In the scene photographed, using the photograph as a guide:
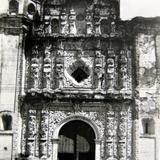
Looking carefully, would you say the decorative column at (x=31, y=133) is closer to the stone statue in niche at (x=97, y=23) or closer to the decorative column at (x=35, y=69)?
the decorative column at (x=35, y=69)

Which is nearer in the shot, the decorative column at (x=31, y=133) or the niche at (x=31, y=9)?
the decorative column at (x=31, y=133)

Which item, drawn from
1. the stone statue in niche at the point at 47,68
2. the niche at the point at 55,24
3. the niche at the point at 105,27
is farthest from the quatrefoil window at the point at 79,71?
the niche at the point at 55,24

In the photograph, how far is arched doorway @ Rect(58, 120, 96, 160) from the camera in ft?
48.9

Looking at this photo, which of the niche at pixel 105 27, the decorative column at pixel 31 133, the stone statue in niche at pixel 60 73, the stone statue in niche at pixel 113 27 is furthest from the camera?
the niche at pixel 105 27

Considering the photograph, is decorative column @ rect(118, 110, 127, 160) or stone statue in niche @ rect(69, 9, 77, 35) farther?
stone statue in niche @ rect(69, 9, 77, 35)

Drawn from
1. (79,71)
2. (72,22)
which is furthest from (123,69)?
(72,22)

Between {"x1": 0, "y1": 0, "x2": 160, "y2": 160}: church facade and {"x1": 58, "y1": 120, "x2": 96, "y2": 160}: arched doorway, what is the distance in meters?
0.03

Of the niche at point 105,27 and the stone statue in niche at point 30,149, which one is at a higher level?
the niche at point 105,27

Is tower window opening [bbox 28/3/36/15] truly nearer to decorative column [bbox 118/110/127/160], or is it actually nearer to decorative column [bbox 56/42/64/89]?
decorative column [bbox 56/42/64/89]

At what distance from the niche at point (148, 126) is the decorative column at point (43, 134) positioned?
3360mm

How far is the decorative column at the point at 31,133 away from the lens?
14.8 m

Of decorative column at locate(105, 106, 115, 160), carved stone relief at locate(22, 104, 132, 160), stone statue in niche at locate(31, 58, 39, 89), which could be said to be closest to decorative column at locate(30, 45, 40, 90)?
stone statue in niche at locate(31, 58, 39, 89)

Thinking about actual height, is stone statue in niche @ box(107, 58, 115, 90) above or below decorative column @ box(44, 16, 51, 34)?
below

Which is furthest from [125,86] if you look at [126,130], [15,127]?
[15,127]
